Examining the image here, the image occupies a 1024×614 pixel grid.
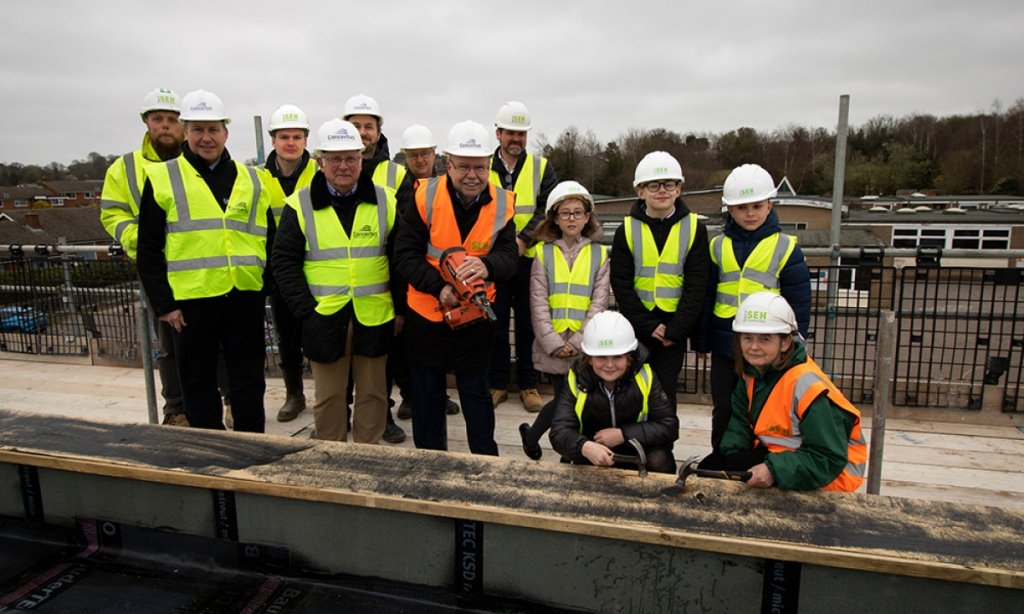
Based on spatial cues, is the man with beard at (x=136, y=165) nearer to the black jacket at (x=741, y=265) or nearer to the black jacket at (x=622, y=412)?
the black jacket at (x=622, y=412)

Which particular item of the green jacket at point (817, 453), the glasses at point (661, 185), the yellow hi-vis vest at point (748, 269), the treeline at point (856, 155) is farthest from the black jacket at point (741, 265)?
the treeline at point (856, 155)

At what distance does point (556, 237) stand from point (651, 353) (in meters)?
0.86

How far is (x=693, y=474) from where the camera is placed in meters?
2.74

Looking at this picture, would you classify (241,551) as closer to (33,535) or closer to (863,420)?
(33,535)

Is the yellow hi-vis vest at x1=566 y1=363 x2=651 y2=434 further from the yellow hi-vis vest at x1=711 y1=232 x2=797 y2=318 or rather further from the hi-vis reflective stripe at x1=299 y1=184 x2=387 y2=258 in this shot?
the hi-vis reflective stripe at x1=299 y1=184 x2=387 y2=258

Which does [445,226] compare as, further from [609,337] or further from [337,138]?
[609,337]

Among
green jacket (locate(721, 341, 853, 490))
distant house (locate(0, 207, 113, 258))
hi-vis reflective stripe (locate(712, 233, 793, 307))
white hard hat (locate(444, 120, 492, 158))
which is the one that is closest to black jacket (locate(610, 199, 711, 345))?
hi-vis reflective stripe (locate(712, 233, 793, 307))

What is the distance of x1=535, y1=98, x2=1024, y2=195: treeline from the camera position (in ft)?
148

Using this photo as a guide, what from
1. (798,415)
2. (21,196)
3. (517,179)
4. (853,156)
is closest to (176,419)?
(517,179)

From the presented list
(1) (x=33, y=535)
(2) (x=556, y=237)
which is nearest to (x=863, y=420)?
(2) (x=556, y=237)

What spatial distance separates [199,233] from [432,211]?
1.25m

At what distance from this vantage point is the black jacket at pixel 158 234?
3.48m

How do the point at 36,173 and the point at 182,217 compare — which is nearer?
the point at 182,217

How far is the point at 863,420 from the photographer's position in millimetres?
4492
